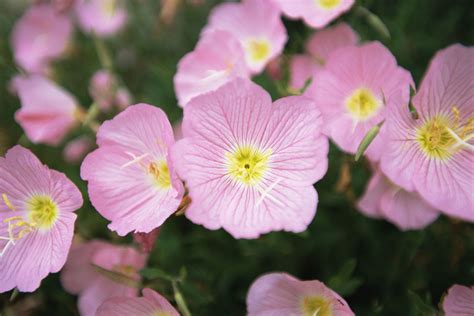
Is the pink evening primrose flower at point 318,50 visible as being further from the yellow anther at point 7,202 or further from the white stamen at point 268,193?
the yellow anther at point 7,202

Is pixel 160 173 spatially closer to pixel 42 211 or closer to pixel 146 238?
pixel 146 238

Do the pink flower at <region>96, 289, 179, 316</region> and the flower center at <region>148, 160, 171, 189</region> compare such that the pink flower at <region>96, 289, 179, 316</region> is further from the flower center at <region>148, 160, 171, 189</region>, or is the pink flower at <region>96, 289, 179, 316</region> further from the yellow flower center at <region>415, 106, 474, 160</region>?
the yellow flower center at <region>415, 106, 474, 160</region>

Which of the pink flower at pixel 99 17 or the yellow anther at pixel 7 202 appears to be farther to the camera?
the pink flower at pixel 99 17

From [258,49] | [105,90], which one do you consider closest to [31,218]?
[105,90]

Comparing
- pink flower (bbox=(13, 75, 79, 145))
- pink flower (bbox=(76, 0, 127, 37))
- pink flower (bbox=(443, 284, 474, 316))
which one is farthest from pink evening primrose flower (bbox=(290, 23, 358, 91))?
pink flower (bbox=(76, 0, 127, 37))

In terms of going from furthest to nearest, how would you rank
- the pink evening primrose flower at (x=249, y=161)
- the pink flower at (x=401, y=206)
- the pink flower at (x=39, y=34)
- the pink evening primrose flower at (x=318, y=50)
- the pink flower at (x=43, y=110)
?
the pink flower at (x=39, y=34)
the pink flower at (x=43, y=110)
the pink evening primrose flower at (x=318, y=50)
the pink flower at (x=401, y=206)
the pink evening primrose flower at (x=249, y=161)

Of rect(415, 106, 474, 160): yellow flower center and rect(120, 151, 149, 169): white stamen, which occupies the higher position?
rect(415, 106, 474, 160): yellow flower center

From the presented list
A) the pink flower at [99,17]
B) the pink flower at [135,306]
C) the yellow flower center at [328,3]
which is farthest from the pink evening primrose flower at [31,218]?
the pink flower at [99,17]

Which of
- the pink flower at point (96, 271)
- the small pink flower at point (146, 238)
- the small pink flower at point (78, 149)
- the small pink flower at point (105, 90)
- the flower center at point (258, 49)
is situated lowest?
the small pink flower at point (78, 149)
